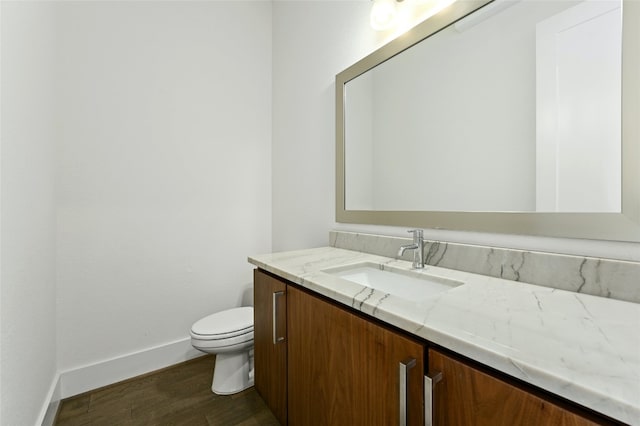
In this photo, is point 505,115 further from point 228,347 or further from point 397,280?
point 228,347

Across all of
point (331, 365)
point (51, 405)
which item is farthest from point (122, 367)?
point (331, 365)

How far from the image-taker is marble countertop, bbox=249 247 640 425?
Answer: 15.6 inches

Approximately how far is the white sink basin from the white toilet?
0.77 m

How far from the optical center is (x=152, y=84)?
5.92 feet

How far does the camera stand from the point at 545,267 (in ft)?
2.83

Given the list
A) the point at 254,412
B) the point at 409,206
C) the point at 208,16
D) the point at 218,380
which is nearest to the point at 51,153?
the point at 208,16

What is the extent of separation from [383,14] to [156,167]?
1.61 meters

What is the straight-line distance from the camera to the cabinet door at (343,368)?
667 mm

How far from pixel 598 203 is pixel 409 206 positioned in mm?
644

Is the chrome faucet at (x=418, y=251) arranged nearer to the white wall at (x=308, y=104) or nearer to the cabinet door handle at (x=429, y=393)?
the cabinet door handle at (x=429, y=393)

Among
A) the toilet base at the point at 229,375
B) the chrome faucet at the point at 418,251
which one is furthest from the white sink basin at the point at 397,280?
the toilet base at the point at 229,375

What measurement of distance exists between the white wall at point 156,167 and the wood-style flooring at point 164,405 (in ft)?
0.71

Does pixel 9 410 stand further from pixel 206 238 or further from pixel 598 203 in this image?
pixel 598 203

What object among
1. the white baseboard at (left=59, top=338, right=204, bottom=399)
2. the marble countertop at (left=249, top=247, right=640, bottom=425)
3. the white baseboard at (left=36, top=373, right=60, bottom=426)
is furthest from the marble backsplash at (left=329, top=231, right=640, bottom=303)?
the white baseboard at (left=36, top=373, right=60, bottom=426)
